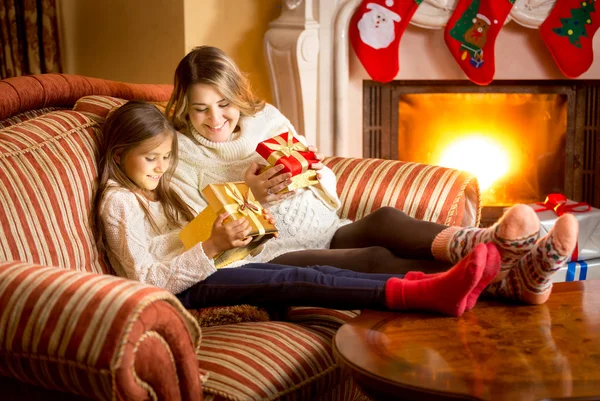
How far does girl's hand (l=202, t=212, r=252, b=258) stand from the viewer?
1666 millimetres

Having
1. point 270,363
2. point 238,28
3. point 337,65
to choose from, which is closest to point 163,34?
point 238,28

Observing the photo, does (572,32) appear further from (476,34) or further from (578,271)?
(578,271)

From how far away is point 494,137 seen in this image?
3.39 metres

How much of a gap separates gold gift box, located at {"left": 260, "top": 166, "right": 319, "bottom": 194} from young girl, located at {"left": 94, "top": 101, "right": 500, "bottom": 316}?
24 centimetres

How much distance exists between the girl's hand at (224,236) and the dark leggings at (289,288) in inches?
1.9

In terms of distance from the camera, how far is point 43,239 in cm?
153

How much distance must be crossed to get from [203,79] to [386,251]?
0.65 meters

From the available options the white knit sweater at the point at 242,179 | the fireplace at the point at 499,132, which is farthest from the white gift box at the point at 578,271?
the white knit sweater at the point at 242,179

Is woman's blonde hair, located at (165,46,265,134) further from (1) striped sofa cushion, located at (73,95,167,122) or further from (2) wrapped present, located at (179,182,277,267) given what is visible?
(2) wrapped present, located at (179,182,277,267)

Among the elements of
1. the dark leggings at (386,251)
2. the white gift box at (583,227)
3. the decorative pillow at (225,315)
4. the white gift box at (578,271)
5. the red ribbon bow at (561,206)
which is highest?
the dark leggings at (386,251)

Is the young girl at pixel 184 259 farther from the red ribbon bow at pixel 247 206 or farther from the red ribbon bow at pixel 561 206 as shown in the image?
the red ribbon bow at pixel 561 206

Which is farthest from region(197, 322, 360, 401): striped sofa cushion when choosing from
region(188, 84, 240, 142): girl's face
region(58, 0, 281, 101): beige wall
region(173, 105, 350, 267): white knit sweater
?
region(58, 0, 281, 101): beige wall

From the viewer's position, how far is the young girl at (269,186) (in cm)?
180

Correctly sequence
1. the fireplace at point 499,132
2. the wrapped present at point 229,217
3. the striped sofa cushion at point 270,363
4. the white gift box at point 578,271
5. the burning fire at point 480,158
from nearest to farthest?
the striped sofa cushion at point 270,363 → the wrapped present at point 229,217 → the white gift box at point 578,271 → the fireplace at point 499,132 → the burning fire at point 480,158
